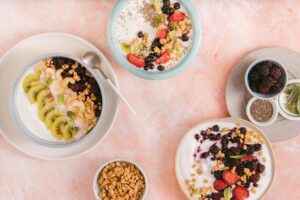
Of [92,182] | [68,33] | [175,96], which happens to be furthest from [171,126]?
[68,33]

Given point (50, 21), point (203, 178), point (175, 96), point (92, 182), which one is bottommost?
point (203, 178)

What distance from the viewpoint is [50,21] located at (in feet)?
4.58

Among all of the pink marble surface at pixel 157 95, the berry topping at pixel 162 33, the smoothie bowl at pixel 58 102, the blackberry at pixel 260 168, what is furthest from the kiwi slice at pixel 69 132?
the blackberry at pixel 260 168

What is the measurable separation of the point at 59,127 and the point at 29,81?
17 centimetres

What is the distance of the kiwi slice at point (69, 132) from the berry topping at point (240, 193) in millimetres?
551

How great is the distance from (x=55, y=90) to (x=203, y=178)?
558mm

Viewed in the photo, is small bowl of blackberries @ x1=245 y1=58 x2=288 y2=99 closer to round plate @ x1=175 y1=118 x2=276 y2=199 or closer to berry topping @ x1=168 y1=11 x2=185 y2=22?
round plate @ x1=175 y1=118 x2=276 y2=199

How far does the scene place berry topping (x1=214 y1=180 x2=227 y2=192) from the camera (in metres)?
1.39

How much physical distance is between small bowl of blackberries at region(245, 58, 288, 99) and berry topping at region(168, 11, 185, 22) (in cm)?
26

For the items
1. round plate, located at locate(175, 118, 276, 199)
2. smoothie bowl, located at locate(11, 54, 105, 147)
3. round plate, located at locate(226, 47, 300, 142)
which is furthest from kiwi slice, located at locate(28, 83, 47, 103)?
round plate, located at locate(226, 47, 300, 142)

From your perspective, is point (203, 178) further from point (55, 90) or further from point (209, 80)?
point (55, 90)

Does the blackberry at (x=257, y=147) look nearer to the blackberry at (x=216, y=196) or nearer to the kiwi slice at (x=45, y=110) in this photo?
the blackberry at (x=216, y=196)

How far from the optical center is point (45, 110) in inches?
52.2

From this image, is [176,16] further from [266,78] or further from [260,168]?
[260,168]
